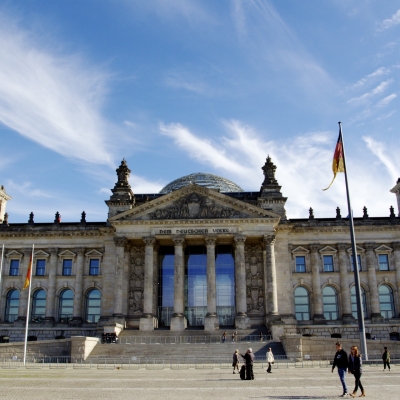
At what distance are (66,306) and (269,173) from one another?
3174 centimetres

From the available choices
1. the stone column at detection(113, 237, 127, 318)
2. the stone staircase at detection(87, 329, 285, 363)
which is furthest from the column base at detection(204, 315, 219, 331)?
the stone column at detection(113, 237, 127, 318)

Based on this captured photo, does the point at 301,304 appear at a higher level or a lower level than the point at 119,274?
lower

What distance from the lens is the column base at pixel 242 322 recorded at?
2248 inches

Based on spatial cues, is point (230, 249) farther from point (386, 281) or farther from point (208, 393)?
point (208, 393)

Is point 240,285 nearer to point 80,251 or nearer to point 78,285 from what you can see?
point 78,285

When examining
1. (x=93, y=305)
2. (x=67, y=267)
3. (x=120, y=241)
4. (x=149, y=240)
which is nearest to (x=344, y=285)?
(x=149, y=240)

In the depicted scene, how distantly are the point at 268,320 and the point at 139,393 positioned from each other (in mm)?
37849

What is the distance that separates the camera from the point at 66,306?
215 feet

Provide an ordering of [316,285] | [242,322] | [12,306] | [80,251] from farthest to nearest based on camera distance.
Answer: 1. [80,251]
2. [12,306]
3. [316,285]
4. [242,322]

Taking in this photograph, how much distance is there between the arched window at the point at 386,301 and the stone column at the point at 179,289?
25379mm

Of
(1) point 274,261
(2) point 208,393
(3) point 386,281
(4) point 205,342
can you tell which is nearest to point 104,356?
(4) point 205,342

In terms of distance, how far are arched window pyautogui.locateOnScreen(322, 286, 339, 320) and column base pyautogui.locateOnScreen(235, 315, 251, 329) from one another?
12.2 metres

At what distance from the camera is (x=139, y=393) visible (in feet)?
70.2

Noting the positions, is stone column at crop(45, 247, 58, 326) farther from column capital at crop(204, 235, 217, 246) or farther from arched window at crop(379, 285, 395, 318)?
arched window at crop(379, 285, 395, 318)
